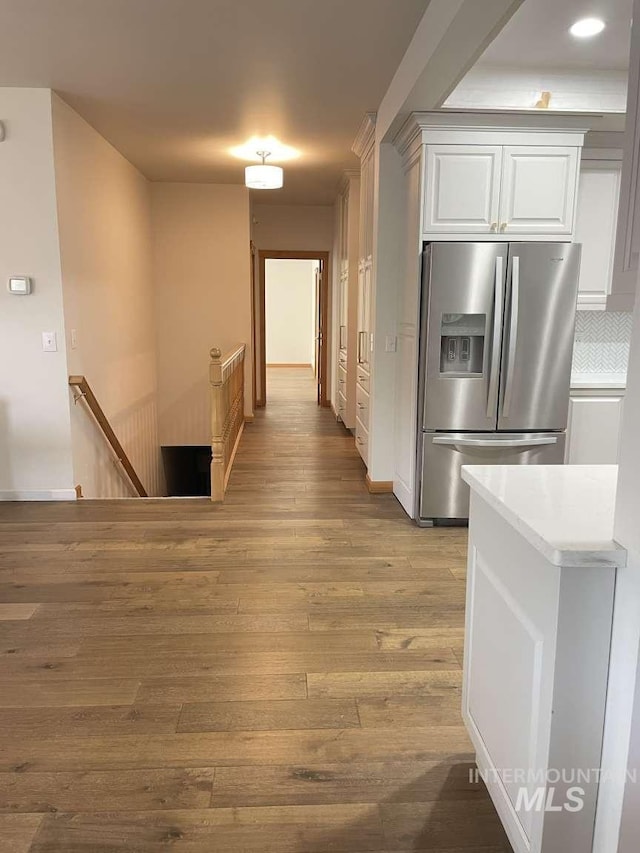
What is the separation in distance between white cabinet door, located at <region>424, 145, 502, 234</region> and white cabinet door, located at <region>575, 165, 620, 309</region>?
703 mm

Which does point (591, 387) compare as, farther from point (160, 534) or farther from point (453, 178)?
point (160, 534)

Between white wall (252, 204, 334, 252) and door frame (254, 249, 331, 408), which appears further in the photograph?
door frame (254, 249, 331, 408)

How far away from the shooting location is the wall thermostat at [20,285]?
161 inches

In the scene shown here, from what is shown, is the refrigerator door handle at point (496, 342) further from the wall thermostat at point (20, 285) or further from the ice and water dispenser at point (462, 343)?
the wall thermostat at point (20, 285)

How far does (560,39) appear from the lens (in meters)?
3.08

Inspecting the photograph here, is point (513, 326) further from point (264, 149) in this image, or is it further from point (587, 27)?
point (264, 149)

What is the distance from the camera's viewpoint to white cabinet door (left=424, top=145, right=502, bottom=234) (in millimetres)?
3699

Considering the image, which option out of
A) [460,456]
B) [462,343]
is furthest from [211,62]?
[460,456]

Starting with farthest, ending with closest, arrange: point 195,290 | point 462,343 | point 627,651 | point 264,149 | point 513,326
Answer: point 195,290, point 264,149, point 462,343, point 513,326, point 627,651

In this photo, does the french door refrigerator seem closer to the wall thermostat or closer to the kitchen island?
the kitchen island

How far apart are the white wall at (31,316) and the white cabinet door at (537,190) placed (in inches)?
112

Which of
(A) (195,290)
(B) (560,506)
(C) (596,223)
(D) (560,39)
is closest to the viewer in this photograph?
(B) (560,506)

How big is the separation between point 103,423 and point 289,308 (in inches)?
392

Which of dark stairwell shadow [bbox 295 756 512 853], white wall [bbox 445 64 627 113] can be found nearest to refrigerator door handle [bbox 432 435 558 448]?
white wall [bbox 445 64 627 113]
